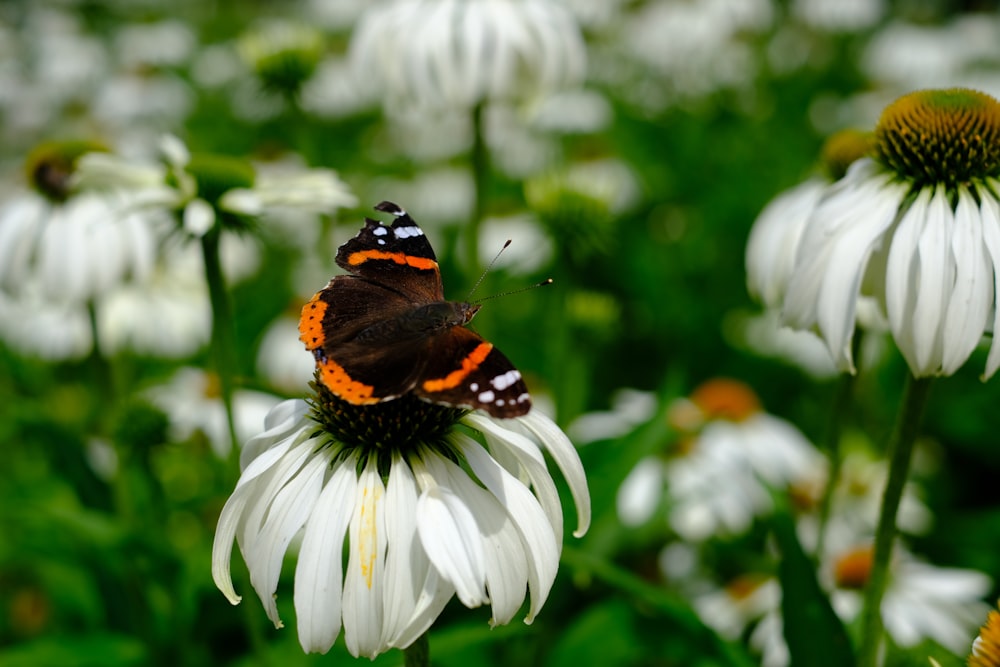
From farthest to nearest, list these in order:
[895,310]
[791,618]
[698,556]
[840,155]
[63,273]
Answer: [698,556] → [63,273] → [840,155] → [791,618] → [895,310]

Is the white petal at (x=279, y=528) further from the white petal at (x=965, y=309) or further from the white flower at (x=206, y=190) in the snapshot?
the white petal at (x=965, y=309)

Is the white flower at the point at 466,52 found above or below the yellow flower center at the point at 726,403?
above

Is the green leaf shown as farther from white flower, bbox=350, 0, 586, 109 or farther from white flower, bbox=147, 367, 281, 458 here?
white flower, bbox=147, 367, 281, 458

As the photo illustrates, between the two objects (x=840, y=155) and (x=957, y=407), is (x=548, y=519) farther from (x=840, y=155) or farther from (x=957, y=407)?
(x=957, y=407)

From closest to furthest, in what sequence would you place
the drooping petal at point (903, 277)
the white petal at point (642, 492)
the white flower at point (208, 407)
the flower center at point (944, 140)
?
the drooping petal at point (903, 277)
the flower center at point (944, 140)
the white petal at point (642, 492)
the white flower at point (208, 407)

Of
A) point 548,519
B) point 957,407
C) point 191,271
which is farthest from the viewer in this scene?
point 191,271

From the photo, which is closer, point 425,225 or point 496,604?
point 496,604

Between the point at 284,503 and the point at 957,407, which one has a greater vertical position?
the point at 284,503

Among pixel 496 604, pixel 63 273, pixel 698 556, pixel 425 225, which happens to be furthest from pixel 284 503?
pixel 425 225

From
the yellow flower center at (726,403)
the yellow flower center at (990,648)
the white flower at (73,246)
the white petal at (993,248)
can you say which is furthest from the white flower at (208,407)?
the yellow flower center at (990,648)
